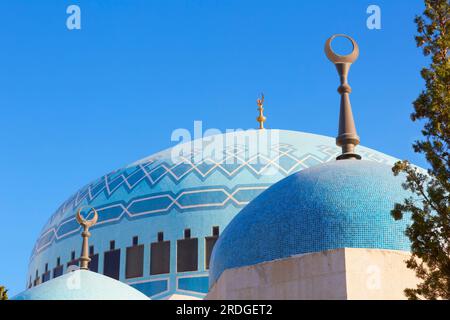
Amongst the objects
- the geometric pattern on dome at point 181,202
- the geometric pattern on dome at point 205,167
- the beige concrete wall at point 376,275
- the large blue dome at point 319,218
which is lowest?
the beige concrete wall at point 376,275

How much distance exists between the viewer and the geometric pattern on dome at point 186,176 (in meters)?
16.8

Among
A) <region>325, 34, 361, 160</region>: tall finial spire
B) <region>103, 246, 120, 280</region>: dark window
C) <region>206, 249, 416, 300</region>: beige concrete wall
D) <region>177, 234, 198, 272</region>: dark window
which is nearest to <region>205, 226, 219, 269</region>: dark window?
<region>177, 234, 198, 272</region>: dark window

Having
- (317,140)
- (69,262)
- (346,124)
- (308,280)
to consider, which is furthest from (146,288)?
(308,280)

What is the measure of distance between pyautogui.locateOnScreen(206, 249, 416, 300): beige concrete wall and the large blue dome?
166 millimetres

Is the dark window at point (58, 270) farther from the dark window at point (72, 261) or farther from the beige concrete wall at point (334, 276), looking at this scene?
the beige concrete wall at point (334, 276)

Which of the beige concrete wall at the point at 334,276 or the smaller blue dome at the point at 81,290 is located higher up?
the smaller blue dome at the point at 81,290

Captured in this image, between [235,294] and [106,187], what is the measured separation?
30.2 ft

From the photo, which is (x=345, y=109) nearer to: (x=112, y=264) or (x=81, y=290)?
(x=81, y=290)

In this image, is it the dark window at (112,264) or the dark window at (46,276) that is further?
the dark window at (46,276)

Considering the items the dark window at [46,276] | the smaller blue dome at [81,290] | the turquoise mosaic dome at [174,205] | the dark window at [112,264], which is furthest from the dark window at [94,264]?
the smaller blue dome at [81,290]

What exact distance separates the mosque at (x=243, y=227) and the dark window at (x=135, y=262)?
0.02 meters

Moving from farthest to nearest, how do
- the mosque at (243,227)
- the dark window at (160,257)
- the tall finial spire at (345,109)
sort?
the dark window at (160,257) < the tall finial spire at (345,109) < the mosque at (243,227)

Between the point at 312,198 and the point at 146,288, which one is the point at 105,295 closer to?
the point at 312,198

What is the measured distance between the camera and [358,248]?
8953 millimetres
